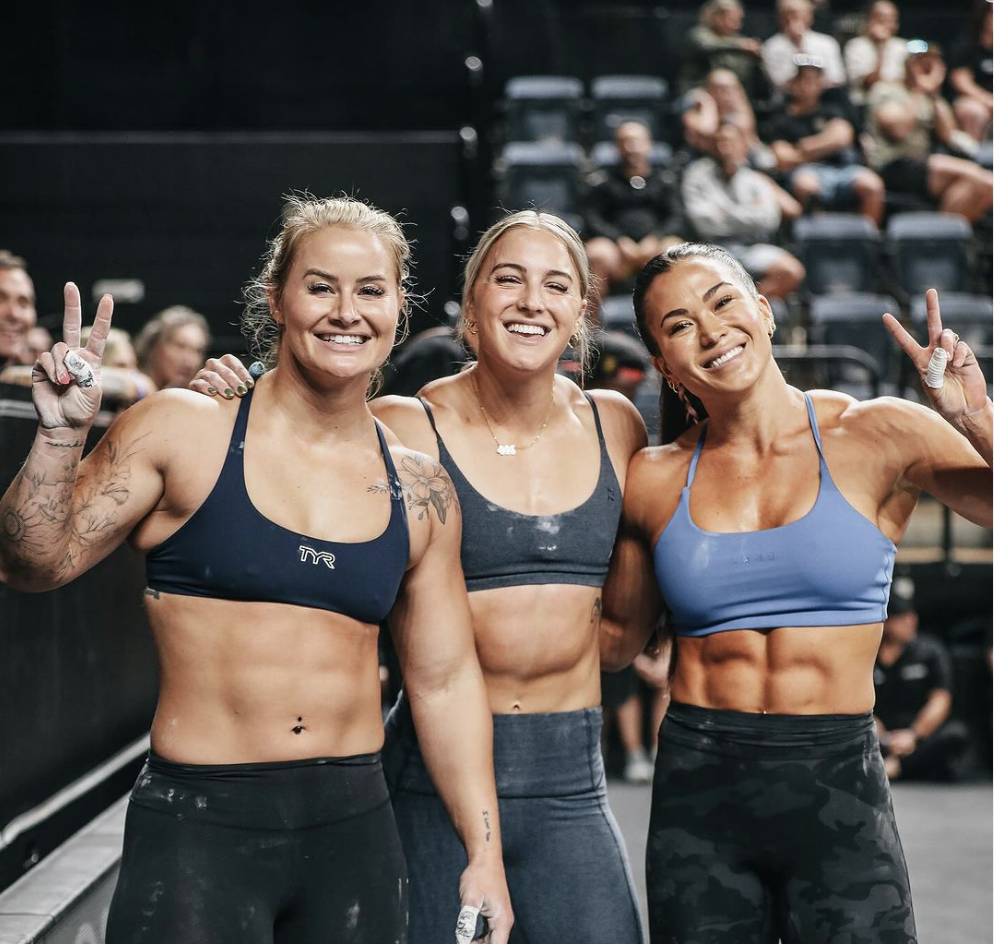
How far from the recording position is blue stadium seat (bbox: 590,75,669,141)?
9.04 meters

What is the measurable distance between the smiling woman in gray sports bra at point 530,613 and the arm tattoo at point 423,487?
195 mm

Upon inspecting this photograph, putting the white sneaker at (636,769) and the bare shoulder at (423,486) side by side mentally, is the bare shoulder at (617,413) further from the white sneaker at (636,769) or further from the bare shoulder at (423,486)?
the white sneaker at (636,769)

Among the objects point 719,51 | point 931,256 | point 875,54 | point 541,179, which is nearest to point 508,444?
point 541,179

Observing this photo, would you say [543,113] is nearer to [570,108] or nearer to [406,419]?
[570,108]

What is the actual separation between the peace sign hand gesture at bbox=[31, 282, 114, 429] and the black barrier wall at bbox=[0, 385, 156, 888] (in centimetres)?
105

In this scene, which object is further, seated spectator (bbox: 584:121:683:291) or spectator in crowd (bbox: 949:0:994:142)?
spectator in crowd (bbox: 949:0:994:142)

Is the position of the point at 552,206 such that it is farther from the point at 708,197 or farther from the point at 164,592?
the point at 164,592

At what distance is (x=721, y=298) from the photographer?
100.0 inches

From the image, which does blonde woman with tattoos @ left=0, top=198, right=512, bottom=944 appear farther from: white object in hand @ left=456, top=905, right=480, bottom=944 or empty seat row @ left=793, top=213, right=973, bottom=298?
empty seat row @ left=793, top=213, right=973, bottom=298

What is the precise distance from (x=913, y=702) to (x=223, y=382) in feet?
16.7

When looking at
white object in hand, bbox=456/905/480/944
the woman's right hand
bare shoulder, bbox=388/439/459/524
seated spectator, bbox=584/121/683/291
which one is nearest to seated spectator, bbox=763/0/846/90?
→ seated spectator, bbox=584/121/683/291

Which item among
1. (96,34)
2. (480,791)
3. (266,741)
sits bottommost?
(480,791)

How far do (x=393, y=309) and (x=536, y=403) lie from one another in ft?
1.69

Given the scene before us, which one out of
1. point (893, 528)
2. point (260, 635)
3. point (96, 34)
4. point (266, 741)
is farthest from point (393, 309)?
point (96, 34)
